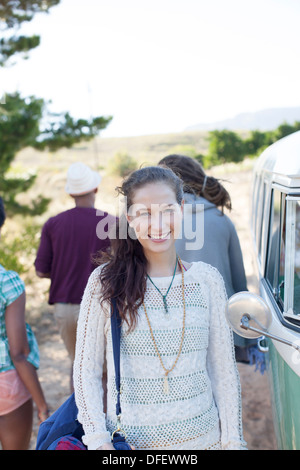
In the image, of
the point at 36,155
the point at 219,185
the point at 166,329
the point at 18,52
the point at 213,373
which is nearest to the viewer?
the point at 166,329

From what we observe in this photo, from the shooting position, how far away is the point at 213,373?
75.6 inches

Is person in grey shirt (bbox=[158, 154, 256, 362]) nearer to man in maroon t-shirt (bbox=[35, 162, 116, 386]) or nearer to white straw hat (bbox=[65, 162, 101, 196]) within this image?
man in maroon t-shirt (bbox=[35, 162, 116, 386])

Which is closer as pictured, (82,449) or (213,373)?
(82,449)

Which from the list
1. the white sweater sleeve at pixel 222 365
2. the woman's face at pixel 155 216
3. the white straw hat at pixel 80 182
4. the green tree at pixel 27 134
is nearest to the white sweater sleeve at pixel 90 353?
the woman's face at pixel 155 216

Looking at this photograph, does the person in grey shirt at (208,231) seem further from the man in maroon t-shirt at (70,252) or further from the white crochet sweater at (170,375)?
the white crochet sweater at (170,375)

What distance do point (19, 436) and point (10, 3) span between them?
7469 mm

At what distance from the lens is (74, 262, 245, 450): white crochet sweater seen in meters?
1.72

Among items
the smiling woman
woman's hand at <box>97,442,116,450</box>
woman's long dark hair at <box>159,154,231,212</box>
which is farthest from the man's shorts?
woman's hand at <box>97,442,116,450</box>

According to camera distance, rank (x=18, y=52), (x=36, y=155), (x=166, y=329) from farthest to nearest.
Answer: (x=36, y=155) → (x=18, y=52) → (x=166, y=329)

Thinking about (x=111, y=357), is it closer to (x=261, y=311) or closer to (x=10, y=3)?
(x=261, y=311)

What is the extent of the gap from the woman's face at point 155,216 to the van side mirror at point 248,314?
1.21 feet

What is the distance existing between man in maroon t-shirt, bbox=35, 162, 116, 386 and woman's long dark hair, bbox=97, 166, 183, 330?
5.99 ft

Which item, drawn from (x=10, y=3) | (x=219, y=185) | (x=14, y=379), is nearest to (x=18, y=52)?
(x=10, y=3)

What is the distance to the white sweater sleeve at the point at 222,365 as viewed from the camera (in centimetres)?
184
